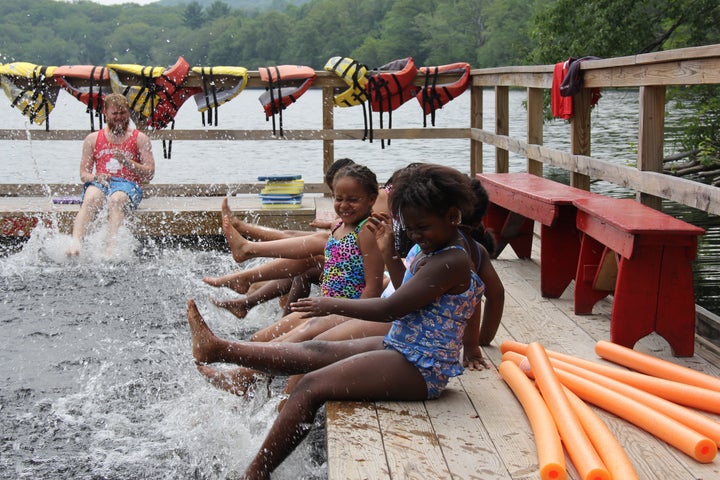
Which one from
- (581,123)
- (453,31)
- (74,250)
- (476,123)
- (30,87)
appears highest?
(453,31)

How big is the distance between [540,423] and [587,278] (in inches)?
69.8

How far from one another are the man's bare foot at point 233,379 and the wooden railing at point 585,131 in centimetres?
203

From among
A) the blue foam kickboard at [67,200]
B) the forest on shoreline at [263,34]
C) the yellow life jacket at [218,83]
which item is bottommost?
the blue foam kickboard at [67,200]

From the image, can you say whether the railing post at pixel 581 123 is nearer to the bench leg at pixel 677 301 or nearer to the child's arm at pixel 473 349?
the bench leg at pixel 677 301

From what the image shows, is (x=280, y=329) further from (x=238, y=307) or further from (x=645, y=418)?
(x=645, y=418)

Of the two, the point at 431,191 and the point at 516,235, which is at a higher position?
the point at 431,191

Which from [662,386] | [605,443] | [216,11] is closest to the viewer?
[605,443]

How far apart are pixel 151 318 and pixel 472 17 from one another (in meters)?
46.7

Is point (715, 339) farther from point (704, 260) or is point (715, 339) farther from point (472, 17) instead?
point (472, 17)

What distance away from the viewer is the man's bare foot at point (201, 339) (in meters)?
3.11

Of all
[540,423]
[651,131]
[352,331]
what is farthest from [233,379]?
[651,131]

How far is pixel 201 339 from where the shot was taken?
3115mm

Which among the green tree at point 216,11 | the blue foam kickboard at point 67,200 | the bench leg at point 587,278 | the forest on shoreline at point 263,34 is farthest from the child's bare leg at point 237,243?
the green tree at point 216,11

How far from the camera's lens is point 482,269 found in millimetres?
3752
